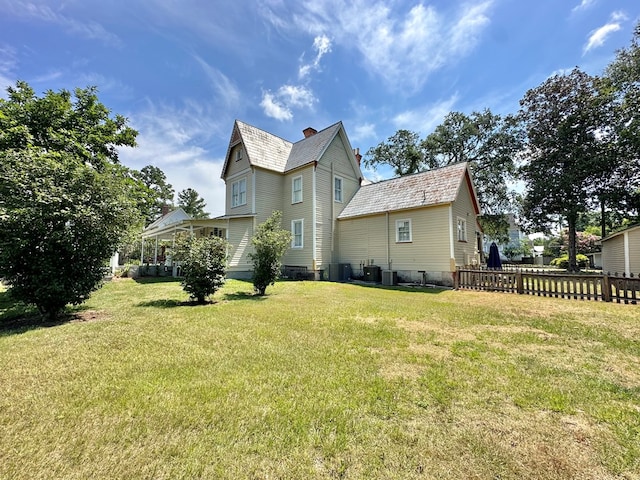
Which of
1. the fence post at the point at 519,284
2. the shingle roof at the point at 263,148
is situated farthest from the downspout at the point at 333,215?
the fence post at the point at 519,284

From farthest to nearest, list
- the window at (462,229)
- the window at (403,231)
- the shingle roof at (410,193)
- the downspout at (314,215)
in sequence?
the downspout at (314,215), the window at (403,231), the window at (462,229), the shingle roof at (410,193)

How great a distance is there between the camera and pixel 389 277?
15.0m

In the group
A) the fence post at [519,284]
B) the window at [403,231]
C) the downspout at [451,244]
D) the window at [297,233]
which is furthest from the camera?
the window at [297,233]

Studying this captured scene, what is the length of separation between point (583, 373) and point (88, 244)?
10.4 metres

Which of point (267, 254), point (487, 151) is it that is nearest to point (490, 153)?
point (487, 151)

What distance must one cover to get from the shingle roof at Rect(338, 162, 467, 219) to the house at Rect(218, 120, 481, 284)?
0.19 feet

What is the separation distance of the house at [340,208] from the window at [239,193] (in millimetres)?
72

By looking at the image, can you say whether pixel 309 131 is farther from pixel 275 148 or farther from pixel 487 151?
pixel 487 151

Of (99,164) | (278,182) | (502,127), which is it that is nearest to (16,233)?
(99,164)

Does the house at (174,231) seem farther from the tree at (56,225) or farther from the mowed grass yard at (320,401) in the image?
the mowed grass yard at (320,401)

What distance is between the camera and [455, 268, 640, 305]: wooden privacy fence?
883 cm

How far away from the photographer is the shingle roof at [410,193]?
46.5 feet

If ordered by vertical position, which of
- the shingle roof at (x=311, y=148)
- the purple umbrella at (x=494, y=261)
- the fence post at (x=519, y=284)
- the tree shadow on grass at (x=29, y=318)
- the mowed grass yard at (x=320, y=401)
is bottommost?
the mowed grass yard at (x=320, y=401)

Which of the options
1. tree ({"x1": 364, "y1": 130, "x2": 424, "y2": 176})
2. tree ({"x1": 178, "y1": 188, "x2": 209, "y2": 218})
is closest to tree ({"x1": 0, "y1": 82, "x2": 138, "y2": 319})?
tree ({"x1": 364, "y1": 130, "x2": 424, "y2": 176})
